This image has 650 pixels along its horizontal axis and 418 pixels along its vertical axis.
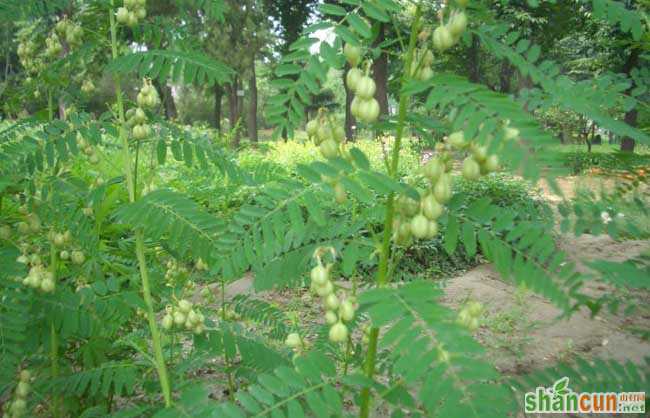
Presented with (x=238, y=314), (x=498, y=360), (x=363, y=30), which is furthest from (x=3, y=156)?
(x=498, y=360)

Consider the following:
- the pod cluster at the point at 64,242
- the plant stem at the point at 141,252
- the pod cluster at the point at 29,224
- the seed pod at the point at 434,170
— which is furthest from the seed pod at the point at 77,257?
the seed pod at the point at 434,170

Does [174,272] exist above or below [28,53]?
below

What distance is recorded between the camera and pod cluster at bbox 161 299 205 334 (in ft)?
5.61

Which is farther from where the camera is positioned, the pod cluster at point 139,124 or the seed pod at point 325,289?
the pod cluster at point 139,124

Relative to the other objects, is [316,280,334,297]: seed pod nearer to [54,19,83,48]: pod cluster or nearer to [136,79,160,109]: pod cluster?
[136,79,160,109]: pod cluster

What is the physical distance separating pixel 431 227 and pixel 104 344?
1547mm

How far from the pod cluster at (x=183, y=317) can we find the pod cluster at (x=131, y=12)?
0.96 meters

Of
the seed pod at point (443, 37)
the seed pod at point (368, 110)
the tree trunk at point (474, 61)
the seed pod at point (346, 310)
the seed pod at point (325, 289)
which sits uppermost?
the seed pod at point (443, 37)

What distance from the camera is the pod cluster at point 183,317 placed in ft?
5.61

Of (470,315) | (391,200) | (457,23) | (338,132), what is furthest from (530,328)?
(457,23)

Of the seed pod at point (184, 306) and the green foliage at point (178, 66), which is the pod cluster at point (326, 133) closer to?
the green foliage at point (178, 66)

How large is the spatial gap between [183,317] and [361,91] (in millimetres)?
1070

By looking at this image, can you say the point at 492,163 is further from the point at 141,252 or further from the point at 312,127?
the point at 141,252
